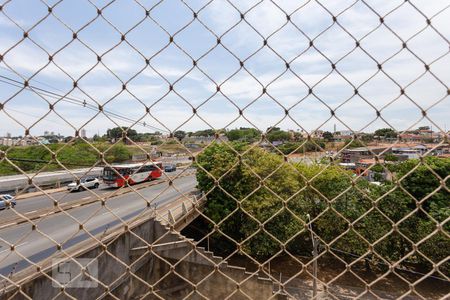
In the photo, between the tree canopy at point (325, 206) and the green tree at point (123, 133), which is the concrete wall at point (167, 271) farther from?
the green tree at point (123, 133)

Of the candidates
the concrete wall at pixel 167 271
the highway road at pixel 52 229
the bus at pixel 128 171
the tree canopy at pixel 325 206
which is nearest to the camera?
the bus at pixel 128 171

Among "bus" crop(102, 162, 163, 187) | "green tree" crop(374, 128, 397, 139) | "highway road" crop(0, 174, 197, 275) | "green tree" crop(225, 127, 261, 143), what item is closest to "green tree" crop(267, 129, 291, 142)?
"green tree" crop(225, 127, 261, 143)

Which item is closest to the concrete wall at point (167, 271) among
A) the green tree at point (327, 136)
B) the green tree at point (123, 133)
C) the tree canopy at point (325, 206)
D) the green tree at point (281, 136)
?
the tree canopy at point (325, 206)

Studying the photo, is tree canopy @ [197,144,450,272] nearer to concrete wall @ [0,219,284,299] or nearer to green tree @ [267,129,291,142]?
concrete wall @ [0,219,284,299]

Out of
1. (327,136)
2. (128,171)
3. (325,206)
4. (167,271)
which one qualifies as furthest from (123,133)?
(325,206)

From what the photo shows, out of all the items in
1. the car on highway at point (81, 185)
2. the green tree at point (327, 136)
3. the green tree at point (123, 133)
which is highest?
the green tree at point (327, 136)

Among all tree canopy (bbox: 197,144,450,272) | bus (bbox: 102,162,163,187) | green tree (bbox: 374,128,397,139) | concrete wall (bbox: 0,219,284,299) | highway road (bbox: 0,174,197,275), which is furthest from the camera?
tree canopy (bbox: 197,144,450,272)

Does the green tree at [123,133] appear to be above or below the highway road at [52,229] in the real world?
above

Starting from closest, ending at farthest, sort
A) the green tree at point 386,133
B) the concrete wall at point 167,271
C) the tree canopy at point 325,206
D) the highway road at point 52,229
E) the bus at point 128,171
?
1. the green tree at point 386,133
2. the bus at point 128,171
3. the highway road at point 52,229
4. the concrete wall at point 167,271
5. the tree canopy at point 325,206

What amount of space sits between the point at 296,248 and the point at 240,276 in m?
6.48

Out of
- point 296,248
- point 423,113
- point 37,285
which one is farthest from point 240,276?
point 423,113

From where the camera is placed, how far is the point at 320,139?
145cm

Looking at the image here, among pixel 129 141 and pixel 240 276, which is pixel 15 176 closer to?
pixel 240 276

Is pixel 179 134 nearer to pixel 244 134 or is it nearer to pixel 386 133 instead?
pixel 244 134
